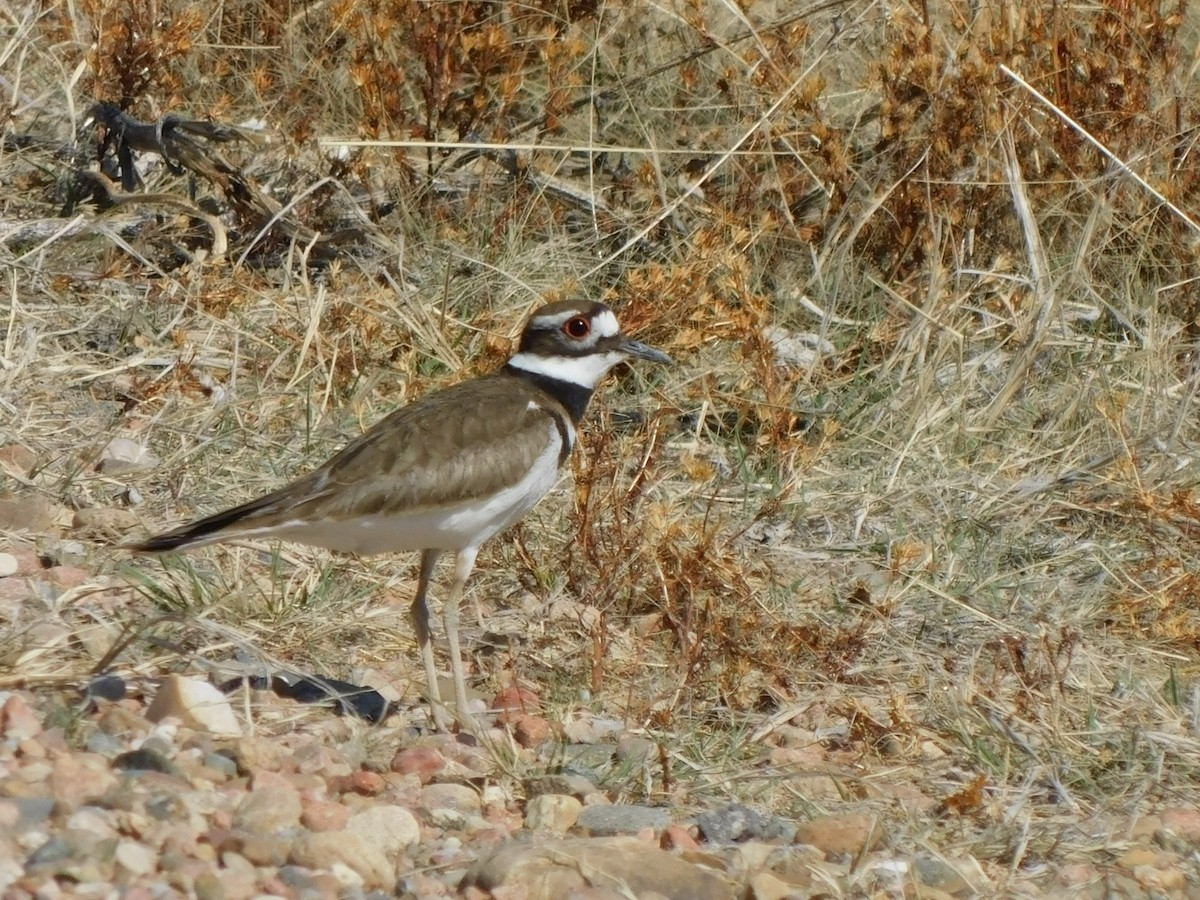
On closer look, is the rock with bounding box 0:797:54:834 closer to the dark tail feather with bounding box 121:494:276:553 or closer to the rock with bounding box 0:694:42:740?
the rock with bounding box 0:694:42:740

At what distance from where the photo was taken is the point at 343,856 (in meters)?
3.10

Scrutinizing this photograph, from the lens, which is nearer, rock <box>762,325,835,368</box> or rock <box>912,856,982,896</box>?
rock <box>912,856,982,896</box>

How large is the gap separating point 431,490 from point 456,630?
15.6 inches

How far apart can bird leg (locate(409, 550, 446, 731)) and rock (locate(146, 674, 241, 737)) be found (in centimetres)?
58

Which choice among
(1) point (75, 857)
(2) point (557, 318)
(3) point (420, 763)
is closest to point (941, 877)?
(3) point (420, 763)

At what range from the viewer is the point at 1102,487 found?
5.48m

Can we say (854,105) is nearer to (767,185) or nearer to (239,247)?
(767,185)

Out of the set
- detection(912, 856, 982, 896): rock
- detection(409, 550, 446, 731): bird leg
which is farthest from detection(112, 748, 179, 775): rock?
detection(912, 856, 982, 896): rock

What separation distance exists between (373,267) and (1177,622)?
10.6 ft

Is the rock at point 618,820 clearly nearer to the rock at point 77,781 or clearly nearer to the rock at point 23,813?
the rock at point 77,781

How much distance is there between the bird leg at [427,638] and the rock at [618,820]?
2.12 feet

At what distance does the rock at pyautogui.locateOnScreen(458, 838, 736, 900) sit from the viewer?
3107 mm

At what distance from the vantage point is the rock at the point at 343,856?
309cm

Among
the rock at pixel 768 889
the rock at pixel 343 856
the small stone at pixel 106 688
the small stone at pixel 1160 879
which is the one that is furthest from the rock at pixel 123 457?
the small stone at pixel 1160 879
